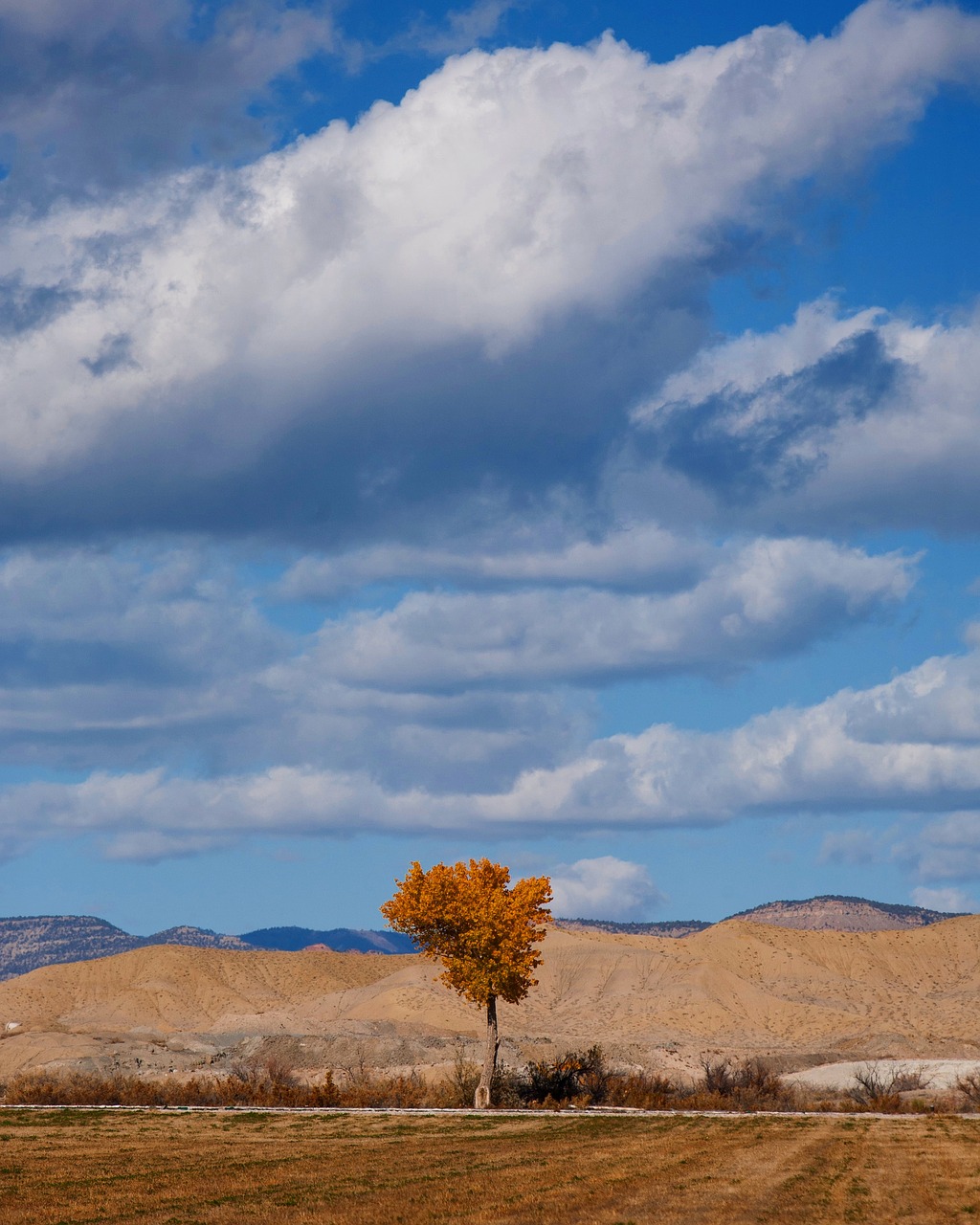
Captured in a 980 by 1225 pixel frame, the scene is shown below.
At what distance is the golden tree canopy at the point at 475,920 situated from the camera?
46656mm

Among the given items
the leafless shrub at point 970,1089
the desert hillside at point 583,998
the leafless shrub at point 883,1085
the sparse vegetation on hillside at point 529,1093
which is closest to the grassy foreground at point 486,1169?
the sparse vegetation on hillside at point 529,1093

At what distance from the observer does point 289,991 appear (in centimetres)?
14075

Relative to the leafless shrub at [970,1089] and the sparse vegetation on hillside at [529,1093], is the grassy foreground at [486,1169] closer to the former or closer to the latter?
the sparse vegetation on hillside at [529,1093]

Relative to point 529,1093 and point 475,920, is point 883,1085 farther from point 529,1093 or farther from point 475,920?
point 475,920

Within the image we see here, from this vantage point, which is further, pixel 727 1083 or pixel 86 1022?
pixel 86 1022

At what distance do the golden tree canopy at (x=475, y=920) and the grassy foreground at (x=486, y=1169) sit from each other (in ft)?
20.4

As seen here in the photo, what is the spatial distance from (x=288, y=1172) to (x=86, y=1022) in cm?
10186

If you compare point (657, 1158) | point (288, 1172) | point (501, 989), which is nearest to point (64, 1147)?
point (288, 1172)

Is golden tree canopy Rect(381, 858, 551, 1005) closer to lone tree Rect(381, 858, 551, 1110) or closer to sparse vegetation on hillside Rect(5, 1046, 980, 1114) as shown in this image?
lone tree Rect(381, 858, 551, 1110)

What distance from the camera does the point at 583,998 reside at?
120 m

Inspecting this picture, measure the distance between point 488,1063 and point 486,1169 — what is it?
20714 millimetres

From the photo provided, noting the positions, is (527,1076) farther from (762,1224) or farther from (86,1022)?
(86,1022)

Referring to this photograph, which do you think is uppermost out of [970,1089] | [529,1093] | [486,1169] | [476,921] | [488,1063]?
[476,921]

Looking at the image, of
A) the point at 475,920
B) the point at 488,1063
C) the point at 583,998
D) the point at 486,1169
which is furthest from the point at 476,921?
the point at 583,998
